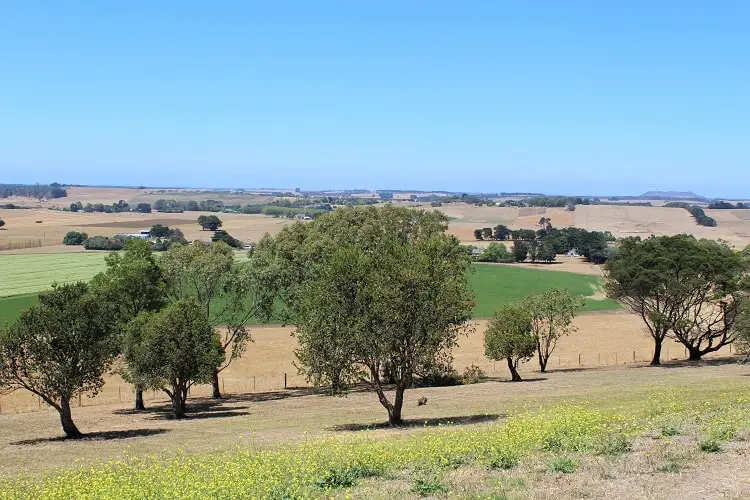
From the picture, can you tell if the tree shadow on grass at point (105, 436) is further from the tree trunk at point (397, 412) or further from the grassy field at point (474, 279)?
the grassy field at point (474, 279)

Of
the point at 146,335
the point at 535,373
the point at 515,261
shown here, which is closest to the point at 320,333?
the point at 146,335

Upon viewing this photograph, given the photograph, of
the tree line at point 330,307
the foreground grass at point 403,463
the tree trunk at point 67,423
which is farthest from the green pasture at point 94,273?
the foreground grass at point 403,463

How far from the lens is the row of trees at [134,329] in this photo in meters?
34.4

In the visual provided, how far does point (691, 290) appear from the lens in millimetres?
54656

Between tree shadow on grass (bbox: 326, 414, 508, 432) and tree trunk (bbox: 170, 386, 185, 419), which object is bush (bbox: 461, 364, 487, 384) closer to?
tree shadow on grass (bbox: 326, 414, 508, 432)

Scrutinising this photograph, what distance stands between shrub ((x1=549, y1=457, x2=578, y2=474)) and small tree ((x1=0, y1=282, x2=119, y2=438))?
26804 millimetres

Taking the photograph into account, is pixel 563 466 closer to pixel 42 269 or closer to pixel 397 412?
pixel 397 412

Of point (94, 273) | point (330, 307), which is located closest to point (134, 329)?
point (330, 307)

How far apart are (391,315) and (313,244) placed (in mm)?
19472

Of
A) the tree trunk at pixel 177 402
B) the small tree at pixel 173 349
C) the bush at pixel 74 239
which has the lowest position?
the tree trunk at pixel 177 402

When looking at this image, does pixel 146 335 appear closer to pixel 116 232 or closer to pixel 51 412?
pixel 51 412

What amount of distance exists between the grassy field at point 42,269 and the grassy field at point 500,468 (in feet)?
303

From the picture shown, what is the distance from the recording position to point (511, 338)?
50.9 meters

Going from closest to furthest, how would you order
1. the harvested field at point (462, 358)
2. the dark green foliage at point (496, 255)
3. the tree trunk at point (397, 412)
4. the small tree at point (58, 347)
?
the tree trunk at point (397, 412)
the small tree at point (58, 347)
the harvested field at point (462, 358)
the dark green foliage at point (496, 255)
